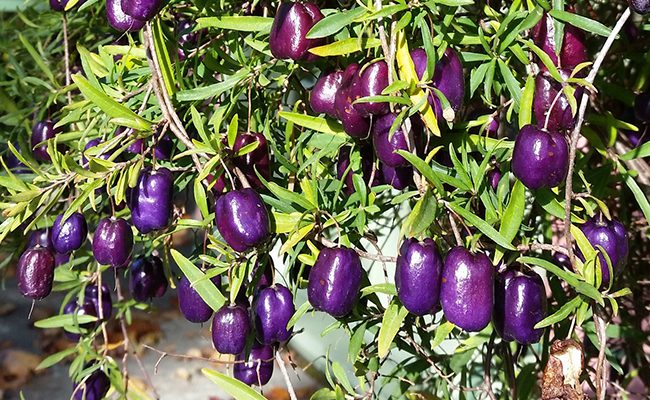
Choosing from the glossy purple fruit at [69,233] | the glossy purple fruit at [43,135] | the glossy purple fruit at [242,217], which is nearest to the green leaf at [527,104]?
the glossy purple fruit at [242,217]

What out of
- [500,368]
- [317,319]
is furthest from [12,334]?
[500,368]

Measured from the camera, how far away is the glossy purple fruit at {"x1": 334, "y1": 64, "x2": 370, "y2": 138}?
70 cm

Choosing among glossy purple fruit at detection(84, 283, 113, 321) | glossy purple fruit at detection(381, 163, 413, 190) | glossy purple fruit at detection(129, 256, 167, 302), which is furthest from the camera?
glossy purple fruit at detection(84, 283, 113, 321)

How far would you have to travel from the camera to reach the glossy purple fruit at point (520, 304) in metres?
0.70

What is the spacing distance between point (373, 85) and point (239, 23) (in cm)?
20

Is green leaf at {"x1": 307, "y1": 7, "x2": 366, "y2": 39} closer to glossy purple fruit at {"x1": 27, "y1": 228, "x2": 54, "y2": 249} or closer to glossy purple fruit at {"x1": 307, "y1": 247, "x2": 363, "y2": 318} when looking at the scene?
glossy purple fruit at {"x1": 307, "y1": 247, "x2": 363, "y2": 318}

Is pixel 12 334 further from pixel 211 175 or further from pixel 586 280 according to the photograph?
pixel 586 280

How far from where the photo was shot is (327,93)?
2.47 feet

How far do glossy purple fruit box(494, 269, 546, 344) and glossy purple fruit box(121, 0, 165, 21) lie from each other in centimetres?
36

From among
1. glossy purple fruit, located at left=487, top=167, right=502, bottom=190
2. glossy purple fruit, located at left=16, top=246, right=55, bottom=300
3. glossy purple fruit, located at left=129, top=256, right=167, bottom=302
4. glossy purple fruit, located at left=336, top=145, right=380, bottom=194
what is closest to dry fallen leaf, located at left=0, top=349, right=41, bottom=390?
glossy purple fruit, located at left=129, top=256, right=167, bottom=302

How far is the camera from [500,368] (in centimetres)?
124

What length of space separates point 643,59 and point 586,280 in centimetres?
40

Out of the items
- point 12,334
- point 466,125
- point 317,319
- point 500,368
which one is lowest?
point 12,334

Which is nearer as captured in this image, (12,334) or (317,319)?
(317,319)
